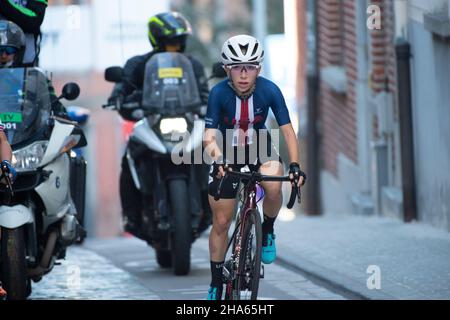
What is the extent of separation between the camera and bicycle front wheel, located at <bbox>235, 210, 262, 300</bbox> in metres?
10.3

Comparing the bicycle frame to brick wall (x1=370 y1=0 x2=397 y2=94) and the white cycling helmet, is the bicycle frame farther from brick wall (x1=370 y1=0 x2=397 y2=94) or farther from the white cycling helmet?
brick wall (x1=370 y1=0 x2=397 y2=94)

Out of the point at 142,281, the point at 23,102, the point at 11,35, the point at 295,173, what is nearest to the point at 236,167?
the point at 295,173

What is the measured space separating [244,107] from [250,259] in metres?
1.01

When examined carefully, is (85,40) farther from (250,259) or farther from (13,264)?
(250,259)

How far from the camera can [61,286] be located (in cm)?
1341

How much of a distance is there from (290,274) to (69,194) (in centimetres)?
227

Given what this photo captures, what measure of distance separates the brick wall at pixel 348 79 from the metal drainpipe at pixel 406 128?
4.18 meters

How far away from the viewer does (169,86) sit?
45.8 ft

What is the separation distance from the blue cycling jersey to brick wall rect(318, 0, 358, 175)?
10693mm

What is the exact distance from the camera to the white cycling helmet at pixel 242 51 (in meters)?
10.6

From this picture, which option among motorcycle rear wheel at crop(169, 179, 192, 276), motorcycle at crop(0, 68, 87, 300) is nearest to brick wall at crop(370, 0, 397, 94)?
motorcycle rear wheel at crop(169, 179, 192, 276)

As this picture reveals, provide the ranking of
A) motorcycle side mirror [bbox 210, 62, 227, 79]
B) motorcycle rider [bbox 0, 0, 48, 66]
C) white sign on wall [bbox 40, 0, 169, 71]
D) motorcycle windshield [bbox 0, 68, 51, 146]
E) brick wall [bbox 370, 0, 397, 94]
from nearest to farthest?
motorcycle windshield [bbox 0, 68, 51, 146] → motorcycle rider [bbox 0, 0, 48, 66] → motorcycle side mirror [bbox 210, 62, 227, 79] → brick wall [bbox 370, 0, 397, 94] → white sign on wall [bbox 40, 0, 169, 71]

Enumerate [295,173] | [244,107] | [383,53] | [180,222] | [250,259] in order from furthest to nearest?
[383,53]
[180,222]
[244,107]
[250,259]
[295,173]
